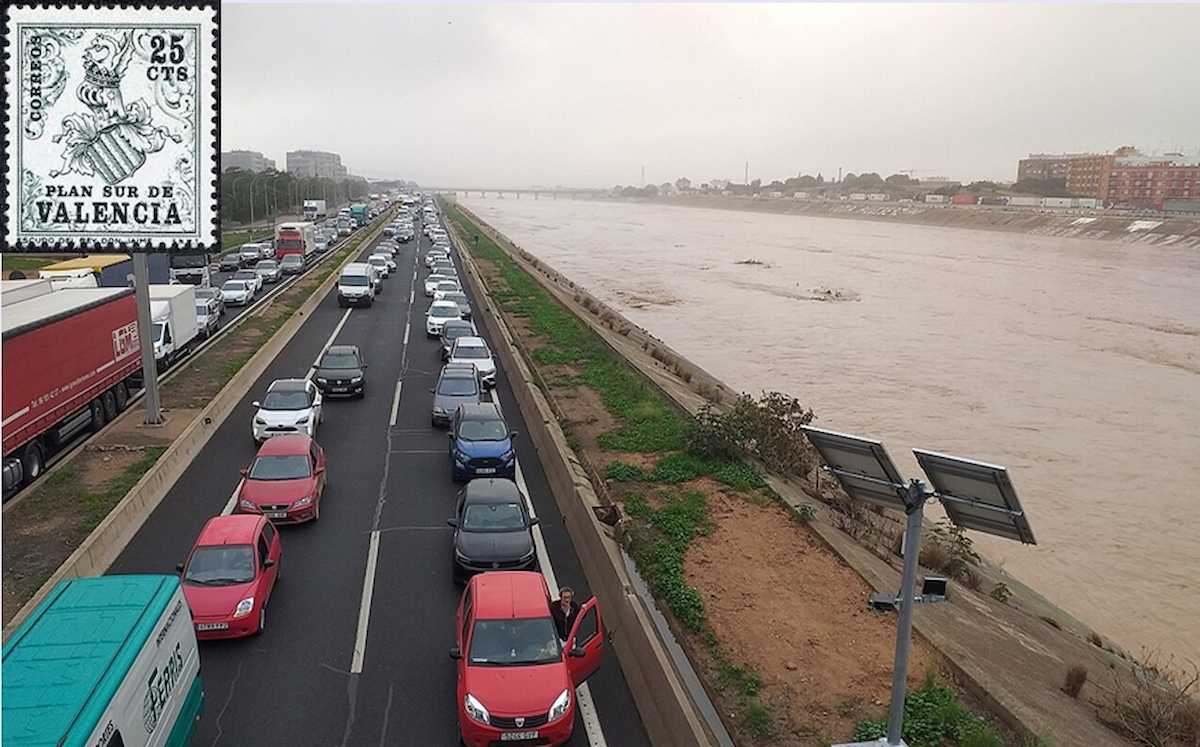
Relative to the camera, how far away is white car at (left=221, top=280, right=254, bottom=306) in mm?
40750

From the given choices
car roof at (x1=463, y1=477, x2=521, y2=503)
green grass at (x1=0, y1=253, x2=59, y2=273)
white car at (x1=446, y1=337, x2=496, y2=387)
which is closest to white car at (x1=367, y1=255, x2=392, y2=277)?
green grass at (x1=0, y1=253, x2=59, y2=273)

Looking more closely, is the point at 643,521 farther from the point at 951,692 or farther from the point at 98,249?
the point at 98,249

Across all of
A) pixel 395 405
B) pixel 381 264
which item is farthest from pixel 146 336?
pixel 381 264

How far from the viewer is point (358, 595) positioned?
12.1m

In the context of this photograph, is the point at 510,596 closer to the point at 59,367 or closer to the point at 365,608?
the point at 365,608

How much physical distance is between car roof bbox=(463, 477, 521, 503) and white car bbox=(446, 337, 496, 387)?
33.8 ft

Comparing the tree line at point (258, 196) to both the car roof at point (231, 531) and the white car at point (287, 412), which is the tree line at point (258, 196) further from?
the car roof at point (231, 531)

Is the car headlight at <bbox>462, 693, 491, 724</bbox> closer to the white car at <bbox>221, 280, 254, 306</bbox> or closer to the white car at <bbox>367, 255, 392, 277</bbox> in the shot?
the white car at <bbox>221, 280, 254, 306</bbox>

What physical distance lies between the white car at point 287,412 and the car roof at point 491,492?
6.48 meters

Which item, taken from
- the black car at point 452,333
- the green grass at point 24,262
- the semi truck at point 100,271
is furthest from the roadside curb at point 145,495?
the green grass at point 24,262

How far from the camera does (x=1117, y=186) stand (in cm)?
19912

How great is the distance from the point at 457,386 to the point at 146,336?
699 cm

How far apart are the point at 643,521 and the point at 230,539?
6.43 m

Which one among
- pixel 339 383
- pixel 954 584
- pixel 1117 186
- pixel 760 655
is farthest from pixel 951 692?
pixel 1117 186
